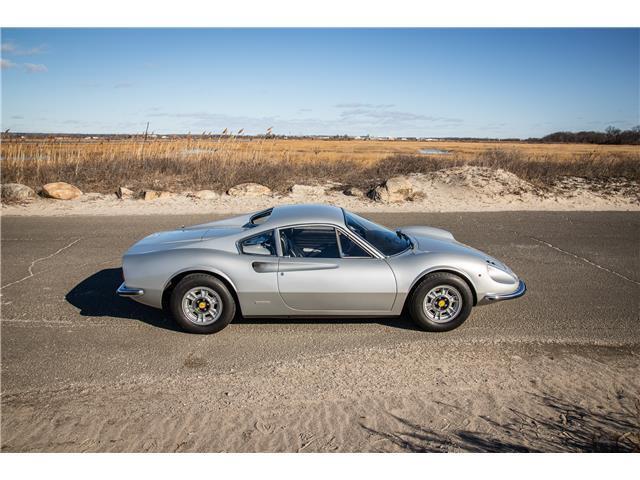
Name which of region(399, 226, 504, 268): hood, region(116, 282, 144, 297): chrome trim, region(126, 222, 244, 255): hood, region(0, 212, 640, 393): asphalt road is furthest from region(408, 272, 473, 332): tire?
region(116, 282, 144, 297): chrome trim

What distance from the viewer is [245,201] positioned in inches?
554

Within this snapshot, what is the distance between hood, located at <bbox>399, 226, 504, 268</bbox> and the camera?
16.7 ft

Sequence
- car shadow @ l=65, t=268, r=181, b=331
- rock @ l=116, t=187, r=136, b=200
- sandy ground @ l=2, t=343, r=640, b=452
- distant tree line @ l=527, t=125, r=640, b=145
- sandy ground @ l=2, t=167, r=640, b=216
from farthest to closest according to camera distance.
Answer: distant tree line @ l=527, t=125, r=640, b=145
rock @ l=116, t=187, r=136, b=200
sandy ground @ l=2, t=167, r=640, b=216
car shadow @ l=65, t=268, r=181, b=331
sandy ground @ l=2, t=343, r=640, b=452

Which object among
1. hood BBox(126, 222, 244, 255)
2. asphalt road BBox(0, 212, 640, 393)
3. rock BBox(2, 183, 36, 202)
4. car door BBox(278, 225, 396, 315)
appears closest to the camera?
asphalt road BBox(0, 212, 640, 393)

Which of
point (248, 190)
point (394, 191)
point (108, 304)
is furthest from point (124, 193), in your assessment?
point (108, 304)

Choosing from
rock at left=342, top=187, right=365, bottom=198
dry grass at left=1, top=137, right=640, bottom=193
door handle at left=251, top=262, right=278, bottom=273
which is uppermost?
dry grass at left=1, top=137, right=640, bottom=193

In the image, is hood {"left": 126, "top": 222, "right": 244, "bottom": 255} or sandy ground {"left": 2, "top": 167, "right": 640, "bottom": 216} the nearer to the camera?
hood {"left": 126, "top": 222, "right": 244, "bottom": 255}

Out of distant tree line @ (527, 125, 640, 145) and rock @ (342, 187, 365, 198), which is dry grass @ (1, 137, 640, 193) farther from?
distant tree line @ (527, 125, 640, 145)

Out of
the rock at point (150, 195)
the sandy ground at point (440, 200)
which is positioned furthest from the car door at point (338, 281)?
the rock at point (150, 195)

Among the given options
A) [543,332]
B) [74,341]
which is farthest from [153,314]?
[543,332]

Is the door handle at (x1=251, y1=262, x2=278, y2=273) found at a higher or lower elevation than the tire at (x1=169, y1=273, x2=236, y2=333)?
higher

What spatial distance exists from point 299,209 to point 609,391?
3.53 meters

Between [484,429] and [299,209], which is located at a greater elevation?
[299,209]
